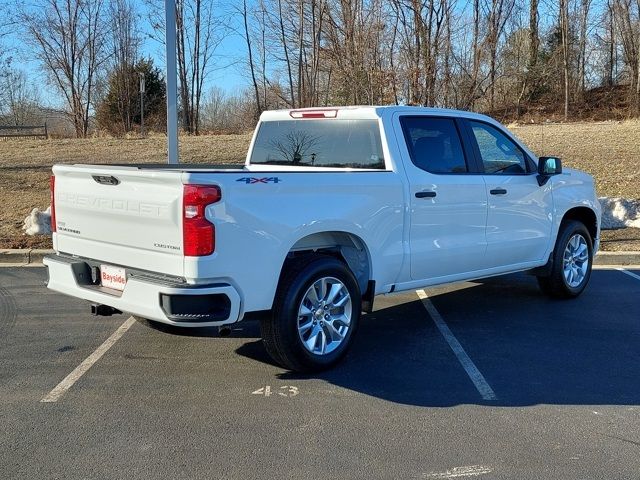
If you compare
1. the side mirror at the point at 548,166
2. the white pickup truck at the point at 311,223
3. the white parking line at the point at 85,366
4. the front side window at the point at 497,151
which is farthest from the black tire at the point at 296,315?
the side mirror at the point at 548,166

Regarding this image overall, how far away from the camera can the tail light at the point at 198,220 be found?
4.09 m

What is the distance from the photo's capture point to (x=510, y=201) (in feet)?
20.8

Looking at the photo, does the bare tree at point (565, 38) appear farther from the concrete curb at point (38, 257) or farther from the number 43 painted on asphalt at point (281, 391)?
the number 43 painted on asphalt at point (281, 391)

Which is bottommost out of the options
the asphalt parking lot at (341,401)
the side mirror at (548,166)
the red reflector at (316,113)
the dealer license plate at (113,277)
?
the asphalt parking lot at (341,401)

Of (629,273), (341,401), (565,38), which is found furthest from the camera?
(565,38)

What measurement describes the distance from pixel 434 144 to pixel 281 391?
2.59m

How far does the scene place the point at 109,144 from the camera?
857 inches

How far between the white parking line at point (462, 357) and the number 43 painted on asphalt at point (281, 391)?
1303 mm

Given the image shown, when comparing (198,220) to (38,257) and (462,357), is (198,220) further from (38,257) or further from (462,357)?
(38,257)

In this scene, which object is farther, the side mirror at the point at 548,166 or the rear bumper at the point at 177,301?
the side mirror at the point at 548,166

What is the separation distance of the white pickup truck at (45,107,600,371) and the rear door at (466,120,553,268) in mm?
18

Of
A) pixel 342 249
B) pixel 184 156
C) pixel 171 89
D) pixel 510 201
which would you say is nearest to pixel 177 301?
pixel 342 249

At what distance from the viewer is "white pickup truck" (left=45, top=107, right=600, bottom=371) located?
4.20 metres

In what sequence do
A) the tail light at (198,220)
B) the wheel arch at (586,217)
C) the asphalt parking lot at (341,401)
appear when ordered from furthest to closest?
the wheel arch at (586,217)
the tail light at (198,220)
the asphalt parking lot at (341,401)
